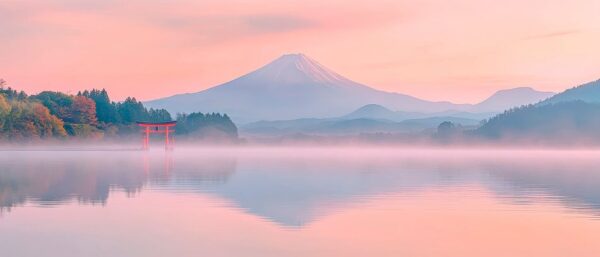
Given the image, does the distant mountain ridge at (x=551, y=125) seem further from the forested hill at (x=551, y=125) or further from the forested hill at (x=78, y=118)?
the forested hill at (x=78, y=118)

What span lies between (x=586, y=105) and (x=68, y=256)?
192 meters

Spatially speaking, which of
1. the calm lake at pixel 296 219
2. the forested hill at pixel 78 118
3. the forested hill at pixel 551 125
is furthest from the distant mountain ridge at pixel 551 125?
the calm lake at pixel 296 219

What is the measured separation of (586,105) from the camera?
194 metres

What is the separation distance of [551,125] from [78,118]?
4224 inches

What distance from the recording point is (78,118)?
13038 centimetres

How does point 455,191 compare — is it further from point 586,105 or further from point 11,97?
point 586,105

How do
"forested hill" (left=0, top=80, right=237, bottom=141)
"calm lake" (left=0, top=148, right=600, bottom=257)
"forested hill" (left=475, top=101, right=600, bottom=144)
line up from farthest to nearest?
1. "forested hill" (left=475, top=101, right=600, bottom=144)
2. "forested hill" (left=0, top=80, right=237, bottom=141)
3. "calm lake" (left=0, top=148, right=600, bottom=257)

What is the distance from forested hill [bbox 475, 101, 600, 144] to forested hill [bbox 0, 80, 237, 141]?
6128cm

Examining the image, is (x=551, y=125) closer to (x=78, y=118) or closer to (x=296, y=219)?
(x=78, y=118)

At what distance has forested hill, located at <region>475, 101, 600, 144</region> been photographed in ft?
600

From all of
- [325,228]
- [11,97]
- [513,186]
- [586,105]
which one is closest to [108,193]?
[325,228]

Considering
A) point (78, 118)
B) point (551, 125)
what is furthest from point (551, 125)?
point (78, 118)

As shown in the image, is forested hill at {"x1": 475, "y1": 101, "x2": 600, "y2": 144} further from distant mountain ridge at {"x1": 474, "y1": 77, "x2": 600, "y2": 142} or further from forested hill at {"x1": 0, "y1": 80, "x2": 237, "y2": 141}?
forested hill at {"x1": 0, "y1": 80, "x2": 237, "y2": 141}

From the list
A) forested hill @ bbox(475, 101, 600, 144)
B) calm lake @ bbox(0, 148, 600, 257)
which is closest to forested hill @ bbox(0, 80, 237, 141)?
forested hill @ bbox(475, 101, 600, 144)
